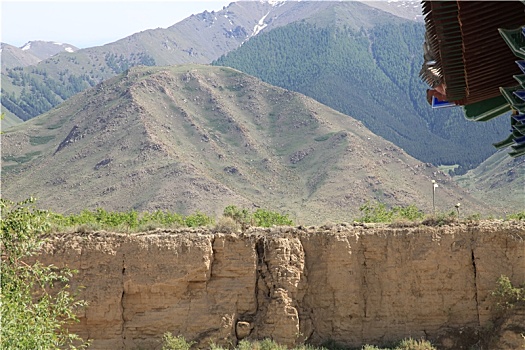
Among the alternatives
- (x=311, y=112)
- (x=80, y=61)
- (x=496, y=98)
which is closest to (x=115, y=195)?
(x=311, y=112)

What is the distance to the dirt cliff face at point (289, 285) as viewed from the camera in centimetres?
2138

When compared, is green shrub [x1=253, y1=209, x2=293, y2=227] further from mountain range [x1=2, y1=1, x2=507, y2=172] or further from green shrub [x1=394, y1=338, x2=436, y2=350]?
mountain range [x1=2, y1=1, x2=507, y2=172]

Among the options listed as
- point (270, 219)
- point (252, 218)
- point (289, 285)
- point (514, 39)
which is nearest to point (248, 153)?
point (270, 219)

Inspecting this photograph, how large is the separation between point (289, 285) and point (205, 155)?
47.8 m

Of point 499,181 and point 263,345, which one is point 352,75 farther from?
point 263,345

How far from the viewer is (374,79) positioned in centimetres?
12888

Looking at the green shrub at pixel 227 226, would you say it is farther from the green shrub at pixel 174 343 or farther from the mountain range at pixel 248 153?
the mountain range at pixel 248 153

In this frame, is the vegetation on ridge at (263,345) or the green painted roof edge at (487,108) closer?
the green painted roof edge at (487,108)

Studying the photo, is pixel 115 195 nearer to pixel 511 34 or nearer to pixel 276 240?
pixel 276 240

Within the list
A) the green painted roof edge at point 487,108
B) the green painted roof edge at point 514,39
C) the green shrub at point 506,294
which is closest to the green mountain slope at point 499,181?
the green shrub at point 506,294

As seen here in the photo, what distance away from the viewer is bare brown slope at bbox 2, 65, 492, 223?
196 ft

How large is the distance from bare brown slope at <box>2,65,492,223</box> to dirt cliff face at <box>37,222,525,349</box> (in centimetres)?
2904

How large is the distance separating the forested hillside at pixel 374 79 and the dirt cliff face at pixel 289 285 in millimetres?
71265

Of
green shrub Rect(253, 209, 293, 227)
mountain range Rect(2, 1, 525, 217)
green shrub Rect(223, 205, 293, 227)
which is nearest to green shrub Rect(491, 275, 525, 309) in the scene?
green shrub Rect(223, 205, 293, 227)
